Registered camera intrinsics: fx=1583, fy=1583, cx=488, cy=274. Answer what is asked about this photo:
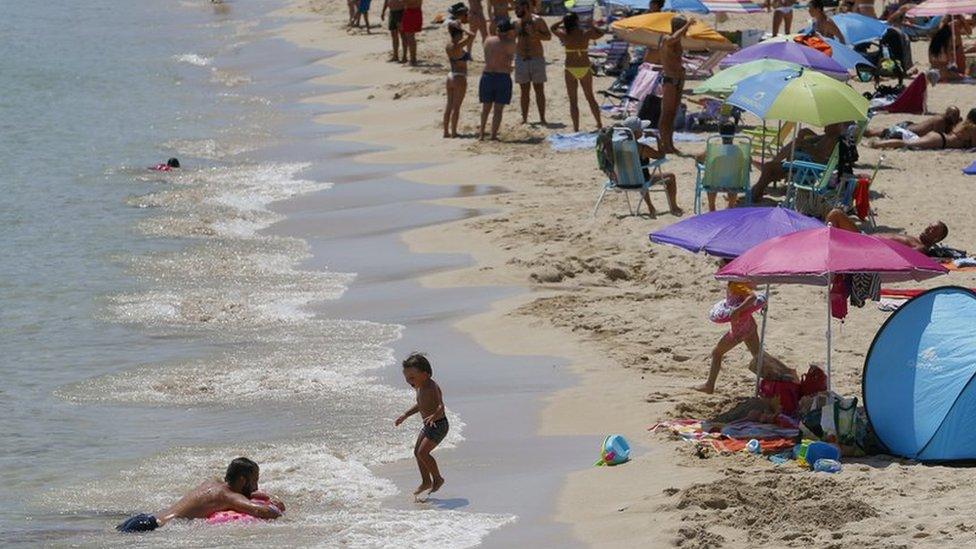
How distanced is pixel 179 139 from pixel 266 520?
15.0 m

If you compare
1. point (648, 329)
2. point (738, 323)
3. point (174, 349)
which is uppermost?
point (738, 323)

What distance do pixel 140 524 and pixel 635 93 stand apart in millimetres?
11419

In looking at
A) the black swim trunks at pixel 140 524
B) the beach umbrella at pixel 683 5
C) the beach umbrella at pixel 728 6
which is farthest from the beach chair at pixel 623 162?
the beach umbrella at pixel 728 6

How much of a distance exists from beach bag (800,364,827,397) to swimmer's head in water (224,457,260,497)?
328 centimetres

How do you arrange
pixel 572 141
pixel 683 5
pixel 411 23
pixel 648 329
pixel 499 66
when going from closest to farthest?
pixel 648 329 → pixel 572 141 → pixel 499 66 → pixel 683 5 → pixel 411 23

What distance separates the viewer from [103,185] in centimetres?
1917

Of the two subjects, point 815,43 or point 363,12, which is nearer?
point 815,43

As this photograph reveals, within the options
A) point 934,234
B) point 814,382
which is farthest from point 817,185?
point 814,382

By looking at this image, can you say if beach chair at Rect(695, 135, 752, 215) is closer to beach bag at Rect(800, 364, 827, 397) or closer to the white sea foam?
beach bag at Rect(800, 364, 827, 397)

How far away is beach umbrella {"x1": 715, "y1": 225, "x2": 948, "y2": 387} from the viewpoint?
331 inches

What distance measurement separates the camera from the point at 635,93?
18406 millimetres

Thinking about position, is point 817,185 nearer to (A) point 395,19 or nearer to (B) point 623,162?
(B) point 623,162

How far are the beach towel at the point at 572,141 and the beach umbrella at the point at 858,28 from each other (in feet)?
17.3

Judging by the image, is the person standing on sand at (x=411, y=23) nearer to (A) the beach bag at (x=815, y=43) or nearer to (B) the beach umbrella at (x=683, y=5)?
(B) the beach umbrella at (x=683, y=5)
